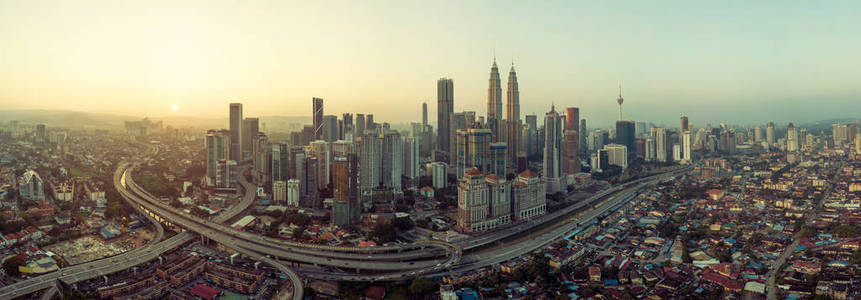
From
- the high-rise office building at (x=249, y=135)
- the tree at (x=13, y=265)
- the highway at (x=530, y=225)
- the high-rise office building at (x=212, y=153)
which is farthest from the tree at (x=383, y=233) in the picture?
the high-rise office building at (x=249, y=135)

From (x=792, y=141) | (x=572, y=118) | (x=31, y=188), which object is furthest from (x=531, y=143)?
(x=31, y=188)

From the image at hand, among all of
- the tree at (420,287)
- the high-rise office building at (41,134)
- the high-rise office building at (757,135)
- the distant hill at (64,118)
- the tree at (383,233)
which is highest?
the distant hill at (64,118)

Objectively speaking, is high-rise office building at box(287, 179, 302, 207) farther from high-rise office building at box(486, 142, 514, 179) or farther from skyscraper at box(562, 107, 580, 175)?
skyscraper at box(562, 107, 580, 175)

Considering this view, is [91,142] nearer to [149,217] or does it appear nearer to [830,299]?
[149,217]

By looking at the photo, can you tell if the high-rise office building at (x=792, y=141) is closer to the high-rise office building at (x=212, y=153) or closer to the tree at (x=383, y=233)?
the tree at (x=383, y=233)

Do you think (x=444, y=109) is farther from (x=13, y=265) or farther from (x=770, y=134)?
(x=770, y=134)

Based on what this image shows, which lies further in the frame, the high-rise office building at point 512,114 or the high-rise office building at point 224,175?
the high-rise office building at point 512,114

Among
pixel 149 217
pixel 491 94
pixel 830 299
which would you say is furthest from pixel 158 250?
pixel 491 94
